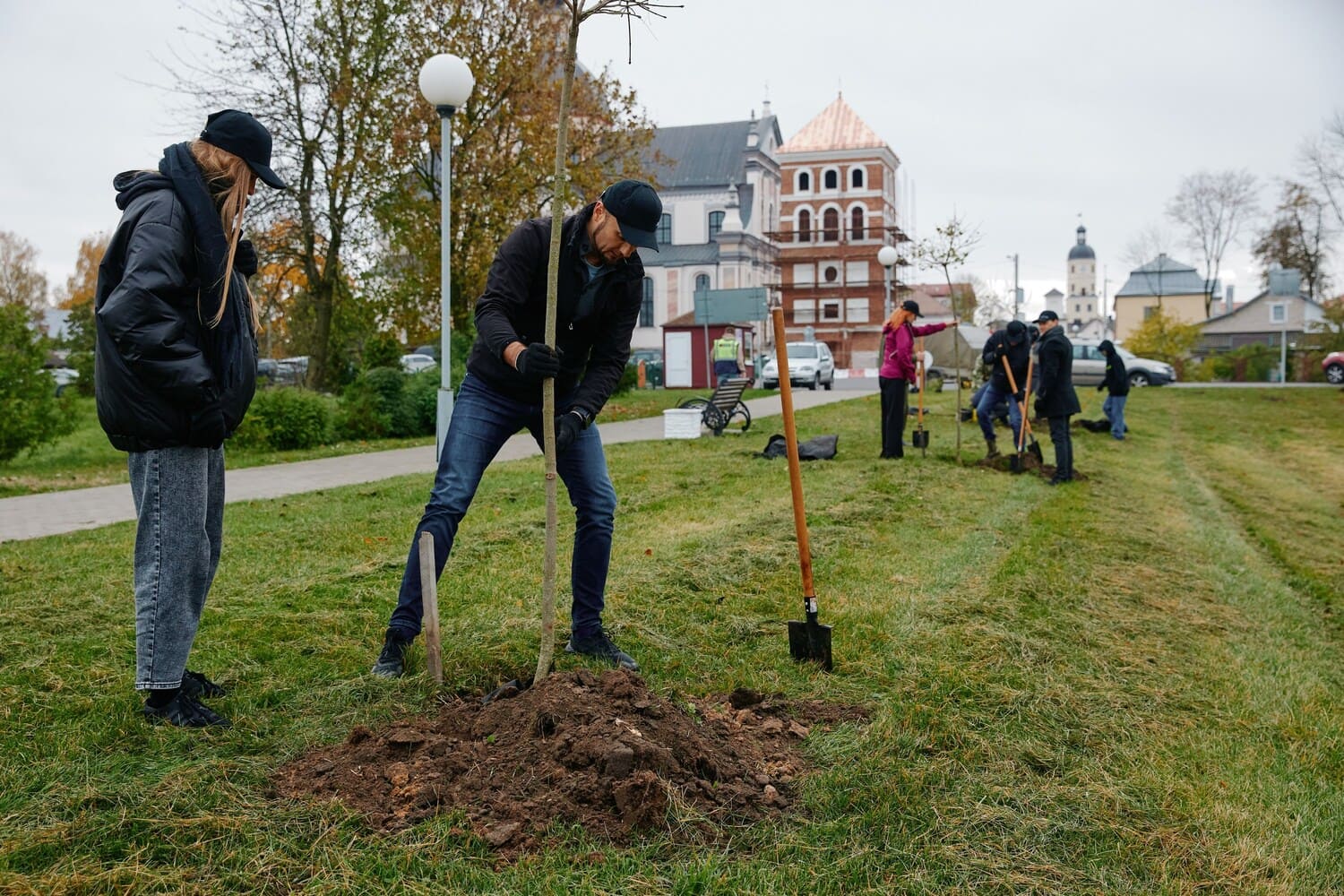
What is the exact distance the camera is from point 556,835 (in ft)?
→ 8.99

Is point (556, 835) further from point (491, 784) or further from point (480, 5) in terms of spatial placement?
point (480, 5)

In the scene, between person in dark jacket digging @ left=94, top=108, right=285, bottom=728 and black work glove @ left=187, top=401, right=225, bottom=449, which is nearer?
person in dark jacket digging @ left=94, top=108, right=285, bottom=728

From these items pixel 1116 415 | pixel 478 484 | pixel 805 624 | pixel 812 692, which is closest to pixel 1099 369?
pixel 1116 415

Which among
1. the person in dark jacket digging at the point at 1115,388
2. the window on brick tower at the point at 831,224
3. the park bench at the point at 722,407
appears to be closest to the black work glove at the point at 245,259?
the park bench at the point at 722,407

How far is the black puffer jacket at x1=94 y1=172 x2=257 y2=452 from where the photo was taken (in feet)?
10.1

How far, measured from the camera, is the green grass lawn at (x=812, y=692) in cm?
263

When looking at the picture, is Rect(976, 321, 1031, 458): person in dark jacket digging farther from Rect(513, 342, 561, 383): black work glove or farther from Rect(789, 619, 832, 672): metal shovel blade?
Rect(513, 342, 561, 383): black work glove

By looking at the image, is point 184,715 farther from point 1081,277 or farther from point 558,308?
point 1081,277

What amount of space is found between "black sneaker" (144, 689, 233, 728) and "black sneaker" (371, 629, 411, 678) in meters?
0.59

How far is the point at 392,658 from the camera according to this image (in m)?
3.95

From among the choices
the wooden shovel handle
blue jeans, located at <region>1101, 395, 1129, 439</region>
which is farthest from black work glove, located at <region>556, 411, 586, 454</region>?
blue jeans, located at <region>1101, 395, 1129, 439</region>

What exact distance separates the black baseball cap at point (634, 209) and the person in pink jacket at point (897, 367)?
8797 millimetres

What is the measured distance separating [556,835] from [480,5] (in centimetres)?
2132

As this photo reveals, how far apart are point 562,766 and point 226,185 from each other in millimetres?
2036
